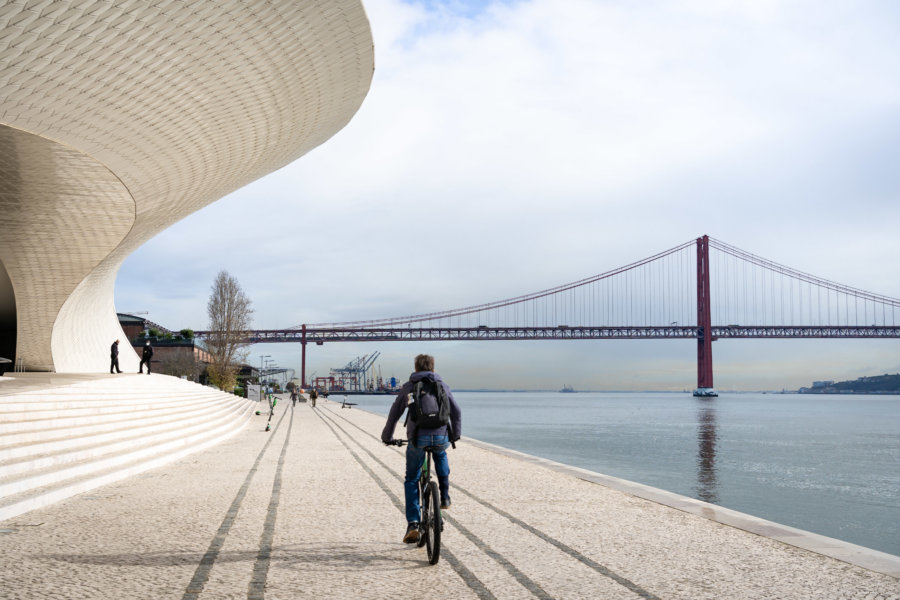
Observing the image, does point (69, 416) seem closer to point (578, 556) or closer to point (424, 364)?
point (424, 364)

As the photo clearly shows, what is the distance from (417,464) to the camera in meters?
5.38

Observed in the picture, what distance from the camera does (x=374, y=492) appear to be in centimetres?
840

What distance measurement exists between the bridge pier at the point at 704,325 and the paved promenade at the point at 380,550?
71.1m

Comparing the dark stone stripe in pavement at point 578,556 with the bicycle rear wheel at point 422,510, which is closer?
the dark stone stripe in pavement at point 578,556

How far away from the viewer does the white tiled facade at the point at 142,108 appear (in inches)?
380

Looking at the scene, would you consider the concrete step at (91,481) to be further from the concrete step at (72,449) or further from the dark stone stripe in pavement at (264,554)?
the dark stone stripe in pavement at (264,554)

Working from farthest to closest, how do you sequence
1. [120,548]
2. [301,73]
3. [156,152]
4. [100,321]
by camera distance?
1. [100,321]
2. [156,152]
3. [301,73]
4. [120,548]

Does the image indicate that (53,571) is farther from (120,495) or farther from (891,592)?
(891,592)

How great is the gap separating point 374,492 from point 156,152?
29.7 feet

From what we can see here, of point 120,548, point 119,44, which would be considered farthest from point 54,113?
point 120,548

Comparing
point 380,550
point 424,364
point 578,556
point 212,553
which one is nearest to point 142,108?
point 424,364

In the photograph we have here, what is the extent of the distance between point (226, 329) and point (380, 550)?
3964cm

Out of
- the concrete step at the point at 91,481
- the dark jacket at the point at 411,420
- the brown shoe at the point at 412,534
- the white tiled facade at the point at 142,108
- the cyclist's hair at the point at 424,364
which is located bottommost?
the concrete step at the point at 91,481

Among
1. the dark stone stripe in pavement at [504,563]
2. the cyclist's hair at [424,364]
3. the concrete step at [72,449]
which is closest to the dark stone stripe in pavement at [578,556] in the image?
the dark stone stripe in pavement at [504,563]
